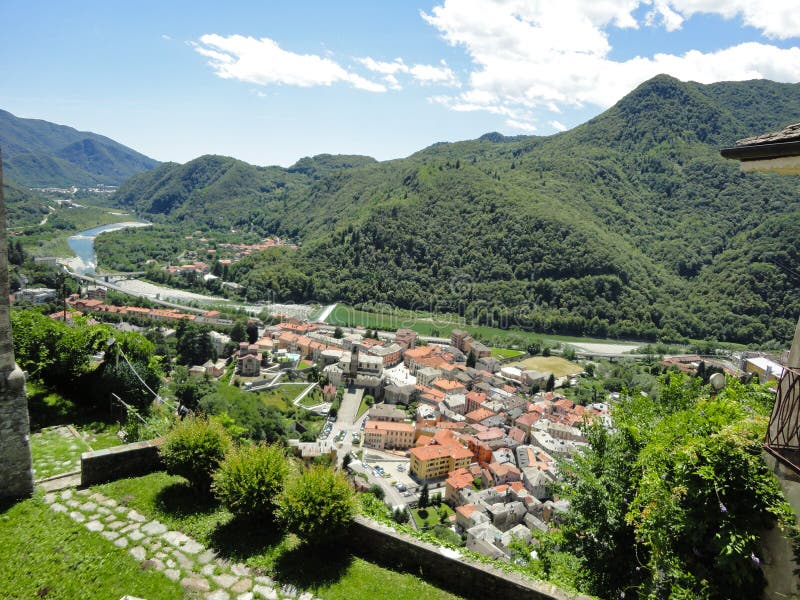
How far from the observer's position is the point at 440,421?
38719 mm

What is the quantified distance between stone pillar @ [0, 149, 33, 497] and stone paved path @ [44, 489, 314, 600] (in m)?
0.40

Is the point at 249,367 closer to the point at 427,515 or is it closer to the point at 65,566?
the point at 427,515

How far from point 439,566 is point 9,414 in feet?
16.3

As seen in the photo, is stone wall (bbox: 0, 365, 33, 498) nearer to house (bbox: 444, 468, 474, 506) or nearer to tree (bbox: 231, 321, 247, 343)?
house (bbox: 444, 468, 474, 506)

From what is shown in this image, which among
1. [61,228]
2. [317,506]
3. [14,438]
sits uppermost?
[14,438]

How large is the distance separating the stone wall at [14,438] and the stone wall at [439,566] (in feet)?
12.3

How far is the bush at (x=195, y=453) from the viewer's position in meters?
5.42

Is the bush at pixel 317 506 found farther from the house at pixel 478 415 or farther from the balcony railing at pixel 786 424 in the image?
the house at pixel 478 415

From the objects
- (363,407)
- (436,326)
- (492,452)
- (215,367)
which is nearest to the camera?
(492,452)

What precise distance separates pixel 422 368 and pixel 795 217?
7262 centimetres

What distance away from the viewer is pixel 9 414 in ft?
16.3

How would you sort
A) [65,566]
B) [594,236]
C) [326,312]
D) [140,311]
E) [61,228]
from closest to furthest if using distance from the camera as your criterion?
[65,566]
[140,311]
[326,312]
[594,236]
[61,228]

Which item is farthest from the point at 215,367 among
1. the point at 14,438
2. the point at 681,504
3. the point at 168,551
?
the point at 681,504

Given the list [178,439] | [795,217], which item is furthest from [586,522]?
[795,217]
